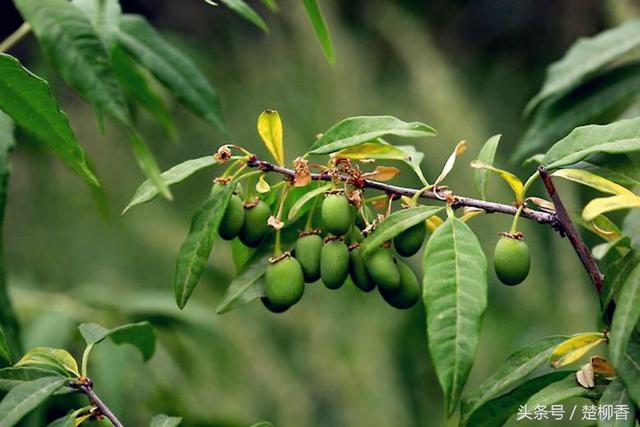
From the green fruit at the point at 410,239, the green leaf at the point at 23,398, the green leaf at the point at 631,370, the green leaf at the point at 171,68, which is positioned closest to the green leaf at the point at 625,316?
the green leaf at the point at 631,370

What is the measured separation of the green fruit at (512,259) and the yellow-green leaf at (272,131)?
0.18 metres

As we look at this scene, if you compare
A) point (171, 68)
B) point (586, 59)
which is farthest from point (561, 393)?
point (586, 59)

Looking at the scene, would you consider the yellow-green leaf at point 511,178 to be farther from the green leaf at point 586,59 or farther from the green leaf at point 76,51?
the green leaf at point 586,59

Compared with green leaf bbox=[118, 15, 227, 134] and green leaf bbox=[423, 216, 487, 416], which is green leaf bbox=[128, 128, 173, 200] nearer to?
green leaf bbox=[423, 216, 487, 416]

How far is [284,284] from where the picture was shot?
669mm

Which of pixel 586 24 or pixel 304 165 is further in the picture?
pixel 586 24

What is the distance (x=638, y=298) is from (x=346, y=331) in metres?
1.25

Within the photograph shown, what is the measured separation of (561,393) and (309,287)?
126 cm

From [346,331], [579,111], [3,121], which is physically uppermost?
[3,121]

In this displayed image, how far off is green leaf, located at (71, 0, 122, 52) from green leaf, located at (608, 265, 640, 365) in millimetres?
382

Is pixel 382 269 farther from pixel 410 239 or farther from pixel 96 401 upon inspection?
pixel 96 401

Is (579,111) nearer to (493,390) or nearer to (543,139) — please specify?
(543,139)

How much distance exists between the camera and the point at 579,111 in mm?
1146

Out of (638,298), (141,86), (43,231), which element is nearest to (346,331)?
(43,231)
